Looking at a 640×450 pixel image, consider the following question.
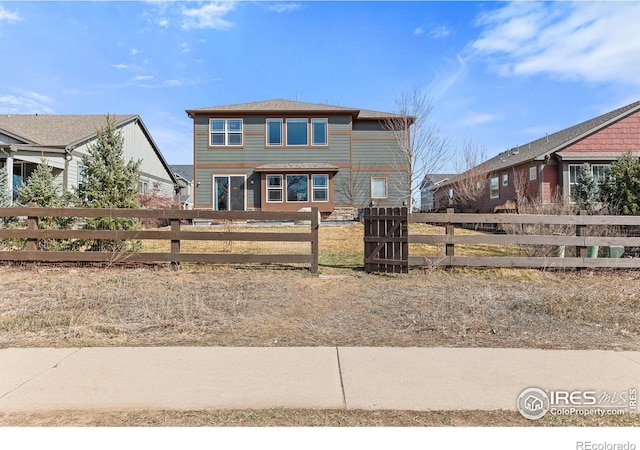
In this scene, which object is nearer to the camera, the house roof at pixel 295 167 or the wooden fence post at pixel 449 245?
the wooden fence post at pixel 449 245

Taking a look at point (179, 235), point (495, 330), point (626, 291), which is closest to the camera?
point (495, 330)

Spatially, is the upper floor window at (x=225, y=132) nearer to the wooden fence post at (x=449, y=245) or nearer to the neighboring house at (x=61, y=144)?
the neighboring house at (x=61, y=144)

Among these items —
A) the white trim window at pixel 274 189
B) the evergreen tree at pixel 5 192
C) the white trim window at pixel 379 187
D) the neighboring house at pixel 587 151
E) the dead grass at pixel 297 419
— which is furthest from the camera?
the white trim window at pixel 379 187

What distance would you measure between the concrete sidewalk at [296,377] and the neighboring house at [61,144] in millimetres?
11626

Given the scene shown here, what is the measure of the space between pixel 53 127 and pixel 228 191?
9.54 m

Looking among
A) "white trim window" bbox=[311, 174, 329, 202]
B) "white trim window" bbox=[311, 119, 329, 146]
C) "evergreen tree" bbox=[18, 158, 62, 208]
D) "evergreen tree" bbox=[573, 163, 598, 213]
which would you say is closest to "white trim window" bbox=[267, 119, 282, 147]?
"white trim window" bbox=[311, 119, 329, 146]

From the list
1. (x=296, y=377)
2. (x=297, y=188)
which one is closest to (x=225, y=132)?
(x=297, y=188)

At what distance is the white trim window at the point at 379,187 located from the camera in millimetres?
23844

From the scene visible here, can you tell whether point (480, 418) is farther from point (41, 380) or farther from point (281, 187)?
A: point (281, 187)

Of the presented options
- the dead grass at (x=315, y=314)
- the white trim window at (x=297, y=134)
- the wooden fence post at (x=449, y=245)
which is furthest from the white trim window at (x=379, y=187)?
the dead grass at (x=315, y=314)

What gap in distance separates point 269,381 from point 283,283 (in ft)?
13.3

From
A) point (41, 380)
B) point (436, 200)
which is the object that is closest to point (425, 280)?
point (41, 380)

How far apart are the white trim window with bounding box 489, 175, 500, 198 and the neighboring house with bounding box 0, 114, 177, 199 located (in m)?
21.9

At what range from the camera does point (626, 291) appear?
274 inches
